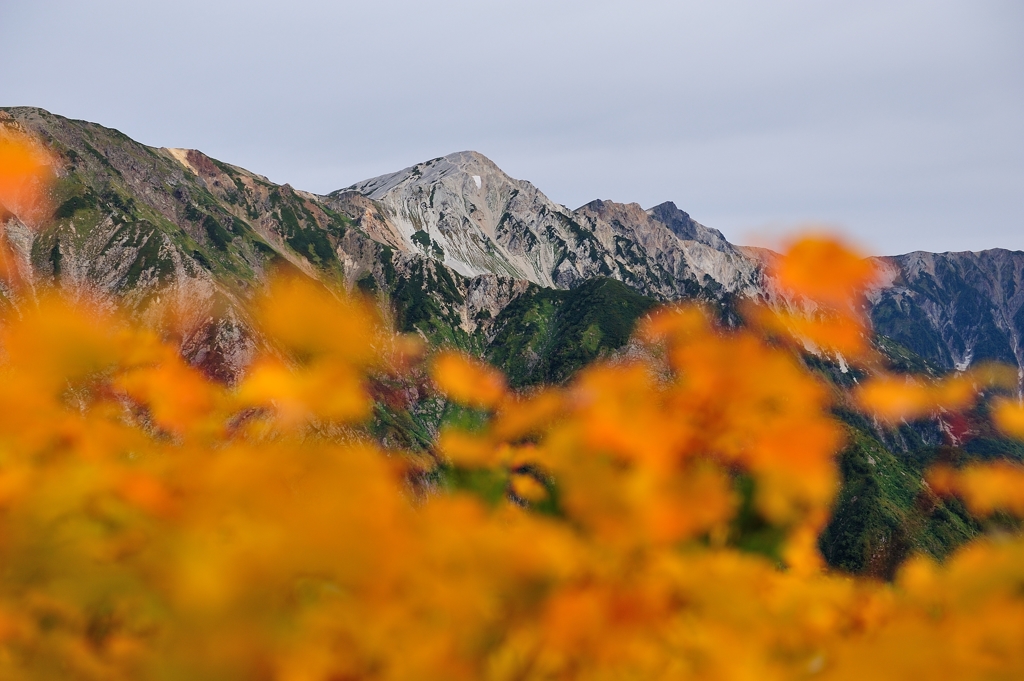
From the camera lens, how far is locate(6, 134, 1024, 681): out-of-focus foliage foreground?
110 inches

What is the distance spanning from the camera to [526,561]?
325 cm

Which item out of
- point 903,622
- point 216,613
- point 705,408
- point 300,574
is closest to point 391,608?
point 300,574

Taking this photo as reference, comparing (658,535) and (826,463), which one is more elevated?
(826,463)

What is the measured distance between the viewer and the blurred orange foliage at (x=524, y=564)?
2.80m

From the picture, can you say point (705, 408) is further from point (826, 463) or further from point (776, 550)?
point (776, 550)

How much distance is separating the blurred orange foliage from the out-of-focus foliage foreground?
15 millimetres

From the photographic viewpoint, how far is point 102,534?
388cm

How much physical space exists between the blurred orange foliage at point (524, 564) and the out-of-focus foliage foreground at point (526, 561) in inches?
0.6

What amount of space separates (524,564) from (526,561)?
0.02m

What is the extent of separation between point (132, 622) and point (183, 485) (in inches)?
62.8

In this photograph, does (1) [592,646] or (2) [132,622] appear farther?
(2) [132,622]

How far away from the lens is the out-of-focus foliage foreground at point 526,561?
2807mm

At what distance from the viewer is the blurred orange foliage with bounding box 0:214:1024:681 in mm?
2805

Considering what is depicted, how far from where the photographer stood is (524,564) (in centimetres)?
324
